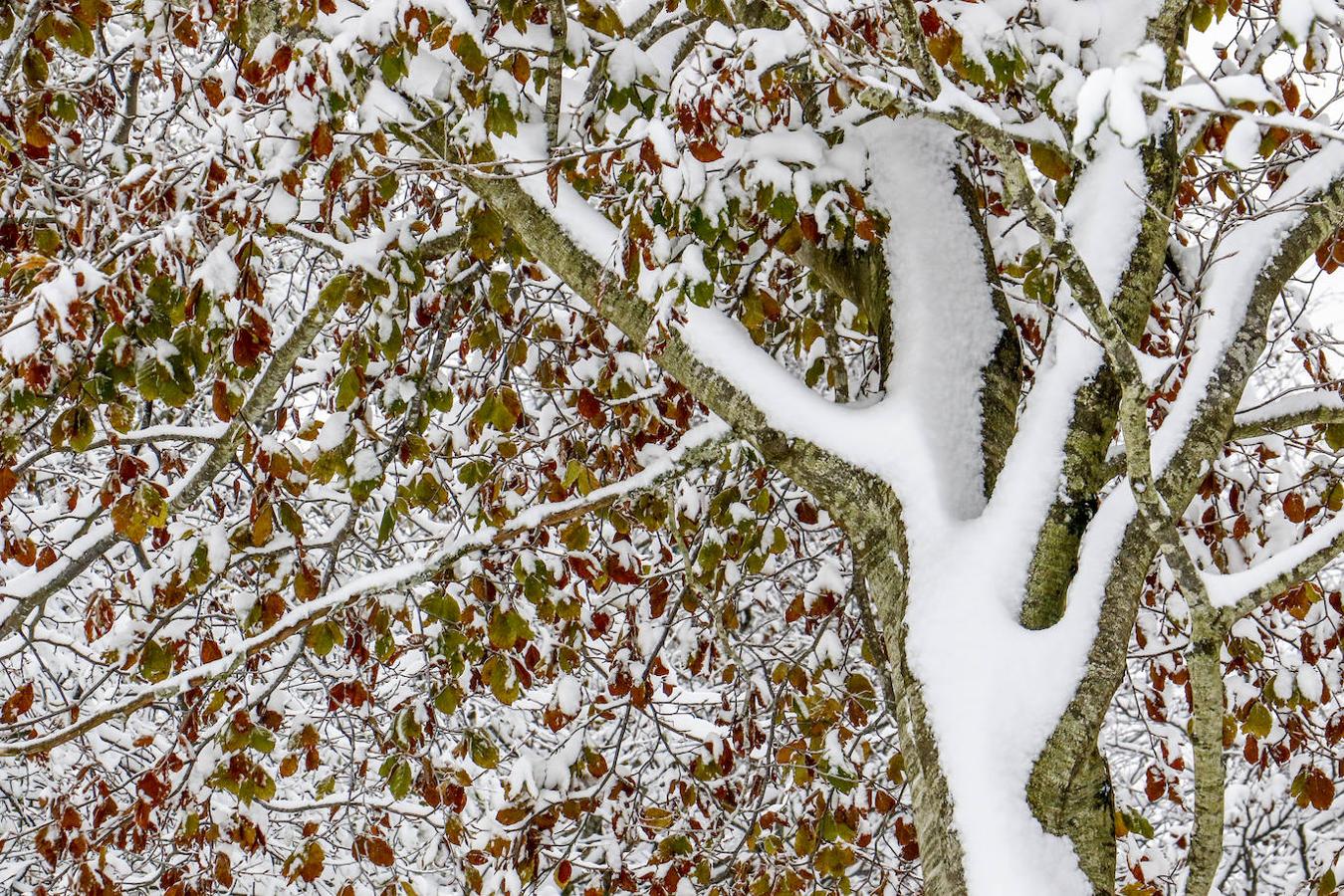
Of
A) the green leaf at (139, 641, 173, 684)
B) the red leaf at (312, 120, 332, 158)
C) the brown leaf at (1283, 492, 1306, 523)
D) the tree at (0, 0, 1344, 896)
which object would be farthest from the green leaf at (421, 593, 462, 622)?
the brown leaf at (1283, 492, 1306, 523)

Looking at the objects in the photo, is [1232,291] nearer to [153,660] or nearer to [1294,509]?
[1294,509]

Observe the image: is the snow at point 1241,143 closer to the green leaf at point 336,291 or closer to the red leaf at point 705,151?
the red leaf at point 705,151

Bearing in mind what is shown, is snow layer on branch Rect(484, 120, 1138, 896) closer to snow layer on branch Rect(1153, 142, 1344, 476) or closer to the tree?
the tree

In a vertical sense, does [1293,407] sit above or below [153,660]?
above

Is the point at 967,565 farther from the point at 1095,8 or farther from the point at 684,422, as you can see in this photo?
the point at 684,422

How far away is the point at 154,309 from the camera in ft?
7.23

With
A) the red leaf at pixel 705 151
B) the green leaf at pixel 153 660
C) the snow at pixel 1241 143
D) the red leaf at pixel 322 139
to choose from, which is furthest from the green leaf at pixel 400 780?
the snow at pixel 1241 143

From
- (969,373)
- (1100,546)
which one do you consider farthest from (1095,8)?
(1100,546)

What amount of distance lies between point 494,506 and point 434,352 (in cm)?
61

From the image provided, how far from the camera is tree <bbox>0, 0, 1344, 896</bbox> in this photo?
73.7 inches

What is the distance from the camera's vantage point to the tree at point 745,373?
187 cm

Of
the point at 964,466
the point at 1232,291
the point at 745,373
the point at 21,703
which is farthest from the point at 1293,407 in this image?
the point at 21,703

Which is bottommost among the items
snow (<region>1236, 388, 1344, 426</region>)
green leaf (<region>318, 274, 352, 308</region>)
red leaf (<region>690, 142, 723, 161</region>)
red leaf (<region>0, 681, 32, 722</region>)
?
red leaf (<region>0, 681, 32, 722</region>)

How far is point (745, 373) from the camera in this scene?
7.16 ft
